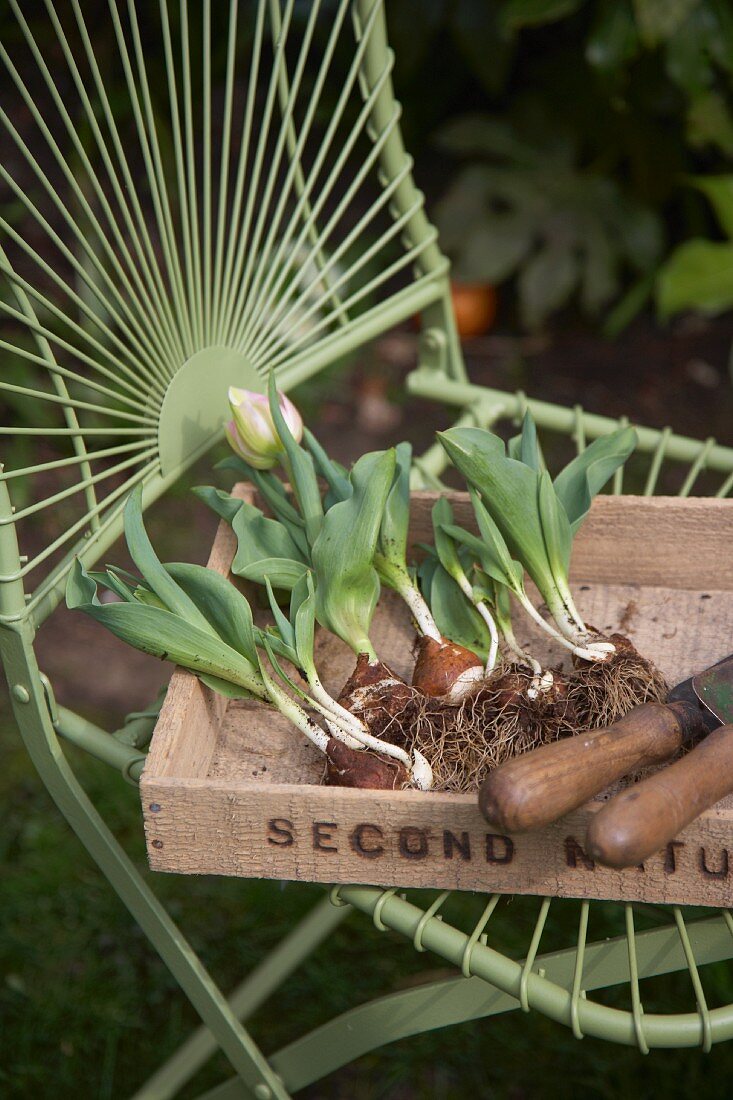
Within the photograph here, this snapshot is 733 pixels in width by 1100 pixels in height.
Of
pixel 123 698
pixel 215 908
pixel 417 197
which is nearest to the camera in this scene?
pixel 417 197

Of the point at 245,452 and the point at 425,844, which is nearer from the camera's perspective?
the point at 425,844

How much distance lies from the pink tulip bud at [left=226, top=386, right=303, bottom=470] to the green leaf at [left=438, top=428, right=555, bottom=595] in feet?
0.54

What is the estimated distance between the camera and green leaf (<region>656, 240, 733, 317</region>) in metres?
2.36

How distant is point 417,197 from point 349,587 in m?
0.57

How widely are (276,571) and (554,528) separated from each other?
0.72 ft

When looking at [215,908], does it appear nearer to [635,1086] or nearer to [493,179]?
[635,1086]

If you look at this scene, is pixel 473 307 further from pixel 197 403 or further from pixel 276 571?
pixel 276 571

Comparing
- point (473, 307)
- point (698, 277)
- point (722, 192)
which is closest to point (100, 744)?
point (698, 277)

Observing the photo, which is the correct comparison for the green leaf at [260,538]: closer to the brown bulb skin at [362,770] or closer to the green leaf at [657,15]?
the brown bulb skin at [362,770]

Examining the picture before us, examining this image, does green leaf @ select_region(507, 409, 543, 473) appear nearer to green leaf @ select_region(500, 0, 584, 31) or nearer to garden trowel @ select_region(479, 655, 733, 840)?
garden trowel @ select_region(479, 655, 733, 840)

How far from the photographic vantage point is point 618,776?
0.74 m

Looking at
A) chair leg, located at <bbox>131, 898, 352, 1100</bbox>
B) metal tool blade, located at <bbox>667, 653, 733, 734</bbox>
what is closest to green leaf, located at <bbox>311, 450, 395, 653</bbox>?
metal tool blade, located at <bbox>667, 653, 733, 734</bbox>

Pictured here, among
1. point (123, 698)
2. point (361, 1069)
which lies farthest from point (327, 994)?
point (123, 698)

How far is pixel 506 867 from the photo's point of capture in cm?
79
